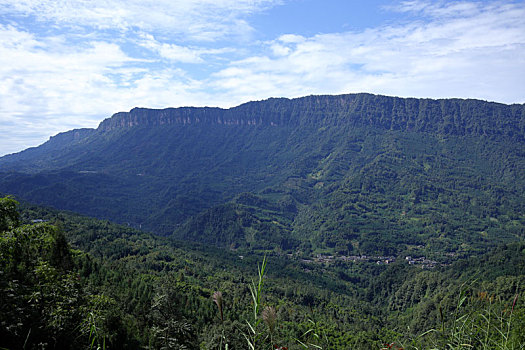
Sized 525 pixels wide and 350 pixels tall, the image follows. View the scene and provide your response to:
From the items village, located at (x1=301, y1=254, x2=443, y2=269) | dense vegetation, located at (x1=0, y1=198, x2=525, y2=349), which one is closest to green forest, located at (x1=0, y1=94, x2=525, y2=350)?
dense vegetation, located at (x1=0, y1=198, x2=525, y2=349)

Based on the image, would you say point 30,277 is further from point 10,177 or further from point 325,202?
point 10,177

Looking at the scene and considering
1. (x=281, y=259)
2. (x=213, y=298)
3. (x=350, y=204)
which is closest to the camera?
(x=213, y=298)

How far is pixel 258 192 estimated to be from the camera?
191875 mm

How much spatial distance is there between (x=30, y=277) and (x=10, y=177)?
638 feet

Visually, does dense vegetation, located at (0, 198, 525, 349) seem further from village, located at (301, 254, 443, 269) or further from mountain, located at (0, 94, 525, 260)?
mountain, located at (0, 94, 525, 260)

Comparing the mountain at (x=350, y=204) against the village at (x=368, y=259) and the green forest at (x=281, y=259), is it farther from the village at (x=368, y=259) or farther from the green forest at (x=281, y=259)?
the village at (x=368, y=259)

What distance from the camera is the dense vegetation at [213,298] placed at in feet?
14.5

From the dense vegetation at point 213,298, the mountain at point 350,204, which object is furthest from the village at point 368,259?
the mountain at point 350,204

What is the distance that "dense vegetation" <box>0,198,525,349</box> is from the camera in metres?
4.42

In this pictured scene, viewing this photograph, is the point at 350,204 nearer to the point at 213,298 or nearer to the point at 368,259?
the point at 368,259

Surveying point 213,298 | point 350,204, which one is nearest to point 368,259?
point 350,204

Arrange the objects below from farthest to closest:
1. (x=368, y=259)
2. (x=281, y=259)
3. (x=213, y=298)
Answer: (x=368, y=259) < (x=281, y=259) < (x=213, y=298)

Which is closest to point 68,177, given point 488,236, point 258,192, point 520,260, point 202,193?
point 202,193

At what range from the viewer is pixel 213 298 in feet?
8.70
